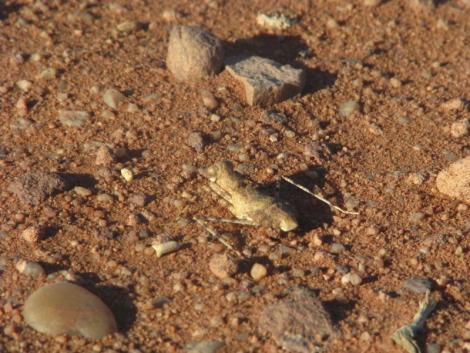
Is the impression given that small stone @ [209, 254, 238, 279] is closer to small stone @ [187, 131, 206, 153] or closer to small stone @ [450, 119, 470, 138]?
small stone @ [187, 131, 206, 153]

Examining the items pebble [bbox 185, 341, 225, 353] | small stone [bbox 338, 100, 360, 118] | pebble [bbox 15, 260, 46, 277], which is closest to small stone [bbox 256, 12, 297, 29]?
small stone [bbox 338, 100, 360, 118]

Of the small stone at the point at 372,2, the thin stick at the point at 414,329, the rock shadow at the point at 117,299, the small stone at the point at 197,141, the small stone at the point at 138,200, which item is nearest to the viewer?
the thin stick at the point at 414,329

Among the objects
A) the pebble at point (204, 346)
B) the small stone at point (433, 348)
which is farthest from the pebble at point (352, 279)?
the pebble at point (204, 346)

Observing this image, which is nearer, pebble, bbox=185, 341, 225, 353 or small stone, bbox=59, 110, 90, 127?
pebble, bbox=185, 341, 225, 353

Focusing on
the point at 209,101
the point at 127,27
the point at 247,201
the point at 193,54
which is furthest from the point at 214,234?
the point at 127,27

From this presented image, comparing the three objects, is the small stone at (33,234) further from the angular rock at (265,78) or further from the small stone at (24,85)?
the angular rock at (265,78)

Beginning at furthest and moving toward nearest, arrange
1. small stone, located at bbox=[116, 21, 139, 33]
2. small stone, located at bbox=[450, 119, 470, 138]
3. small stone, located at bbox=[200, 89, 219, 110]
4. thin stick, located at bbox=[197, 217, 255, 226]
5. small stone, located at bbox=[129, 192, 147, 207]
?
small stone, located at bbox=[116, 21, 139, 33] → small stone, located at bbox=[200, 89, 219, 110] → small stone, located at bbox=[450, 119, 470, 138] → small stone, located at bbox=[129, 192, 147, 207] → thin stick, located at bbox=[197, 217, 255, 226]
